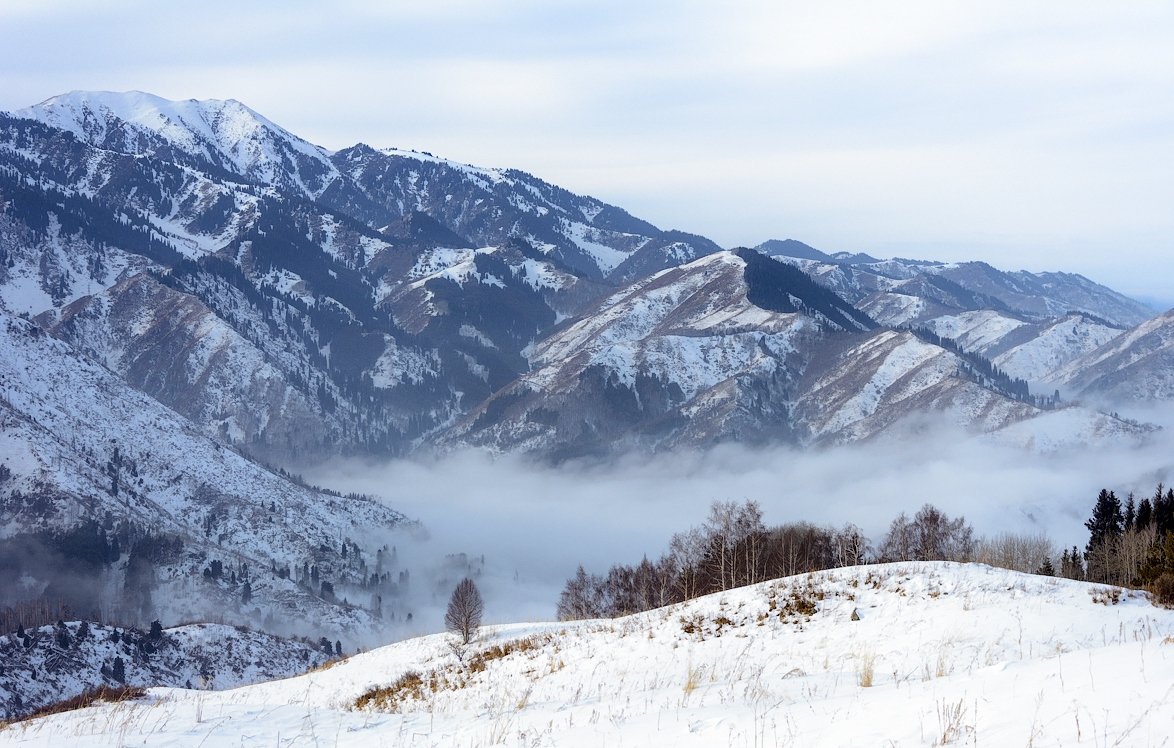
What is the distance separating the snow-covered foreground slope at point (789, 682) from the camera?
399 inches

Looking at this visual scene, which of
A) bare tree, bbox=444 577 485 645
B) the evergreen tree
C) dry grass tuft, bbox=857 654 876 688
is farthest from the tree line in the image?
dry grass tuft, bbox=857 654 876 688

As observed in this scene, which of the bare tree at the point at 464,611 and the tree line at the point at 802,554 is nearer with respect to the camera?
the bare tree at the point at 464,611

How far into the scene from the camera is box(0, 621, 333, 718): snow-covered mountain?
135 meters

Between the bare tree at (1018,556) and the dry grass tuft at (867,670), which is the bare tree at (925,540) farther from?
the dry grass tuft at (867,670)

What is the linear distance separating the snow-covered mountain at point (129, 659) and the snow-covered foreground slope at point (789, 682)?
121 metres

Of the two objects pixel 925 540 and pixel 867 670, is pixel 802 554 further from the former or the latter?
pixel 867 670

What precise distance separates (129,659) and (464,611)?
13409 cm

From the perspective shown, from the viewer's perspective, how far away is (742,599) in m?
24.5

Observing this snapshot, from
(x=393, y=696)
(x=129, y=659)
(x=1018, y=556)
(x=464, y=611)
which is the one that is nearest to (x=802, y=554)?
(x=1018, y=556)

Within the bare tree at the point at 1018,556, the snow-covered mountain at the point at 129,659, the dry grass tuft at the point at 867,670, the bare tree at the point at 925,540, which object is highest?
the bare tree at the point at 925,540

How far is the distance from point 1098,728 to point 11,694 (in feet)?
506

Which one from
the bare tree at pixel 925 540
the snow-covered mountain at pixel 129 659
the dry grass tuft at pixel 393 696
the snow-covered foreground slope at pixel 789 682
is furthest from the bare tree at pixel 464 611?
the snow-covered mountain at pixel 129 659

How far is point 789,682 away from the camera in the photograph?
1538cm

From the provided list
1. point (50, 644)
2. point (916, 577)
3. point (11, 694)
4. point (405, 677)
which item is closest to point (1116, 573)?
point (916, 577)
